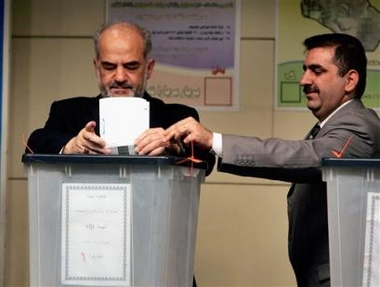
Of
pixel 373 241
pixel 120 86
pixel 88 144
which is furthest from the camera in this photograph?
pixel 120 86

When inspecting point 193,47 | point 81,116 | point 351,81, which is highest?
point 193,47

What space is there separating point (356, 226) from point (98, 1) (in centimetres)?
204

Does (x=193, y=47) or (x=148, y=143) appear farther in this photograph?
Result: (x=193, y=47)

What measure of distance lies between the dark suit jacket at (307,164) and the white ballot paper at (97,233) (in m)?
0.26

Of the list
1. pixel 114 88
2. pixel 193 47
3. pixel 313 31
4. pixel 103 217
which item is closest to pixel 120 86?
pixel 114 88

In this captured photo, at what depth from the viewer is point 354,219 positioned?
1591 mm

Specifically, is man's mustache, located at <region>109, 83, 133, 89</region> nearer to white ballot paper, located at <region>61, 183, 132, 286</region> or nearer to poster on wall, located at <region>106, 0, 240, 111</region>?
white ballot paper, located at <region>61, 183, 132, 286</region>

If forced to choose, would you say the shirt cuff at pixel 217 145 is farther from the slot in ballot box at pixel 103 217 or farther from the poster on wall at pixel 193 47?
the poster on wall at pixel 193 47

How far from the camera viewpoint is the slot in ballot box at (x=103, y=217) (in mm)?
1624

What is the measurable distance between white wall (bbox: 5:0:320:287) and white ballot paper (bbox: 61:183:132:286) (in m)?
1.71

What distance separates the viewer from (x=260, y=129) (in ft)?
10.8

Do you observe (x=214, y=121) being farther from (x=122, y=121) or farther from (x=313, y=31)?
(x=122, y=121)

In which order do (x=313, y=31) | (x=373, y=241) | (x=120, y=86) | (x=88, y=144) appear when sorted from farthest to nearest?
(x=313, y=31) < (x=120, y=86) < (x=88, y=144) < (x=373, y=241)

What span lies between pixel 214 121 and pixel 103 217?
173 cm
